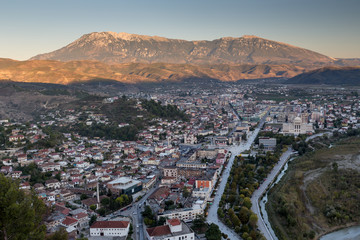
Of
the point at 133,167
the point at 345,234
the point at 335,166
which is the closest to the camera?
the point at 345,234

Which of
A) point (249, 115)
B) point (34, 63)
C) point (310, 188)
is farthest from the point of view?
point (34, 63)

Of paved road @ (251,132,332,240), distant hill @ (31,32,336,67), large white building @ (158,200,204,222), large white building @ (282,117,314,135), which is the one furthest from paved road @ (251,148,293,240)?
distant hill @ (31,32,336,67)

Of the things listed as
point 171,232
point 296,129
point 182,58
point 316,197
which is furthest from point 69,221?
point 182,58

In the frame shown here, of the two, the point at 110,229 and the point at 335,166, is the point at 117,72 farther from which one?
the point at 110,229

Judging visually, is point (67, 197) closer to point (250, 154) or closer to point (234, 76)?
point (250, 154)

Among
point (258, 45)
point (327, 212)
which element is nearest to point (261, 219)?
point (327, 212)

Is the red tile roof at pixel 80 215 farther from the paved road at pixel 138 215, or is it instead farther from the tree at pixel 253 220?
the tree at pixel 253 220

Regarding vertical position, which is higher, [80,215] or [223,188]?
[80,215]
